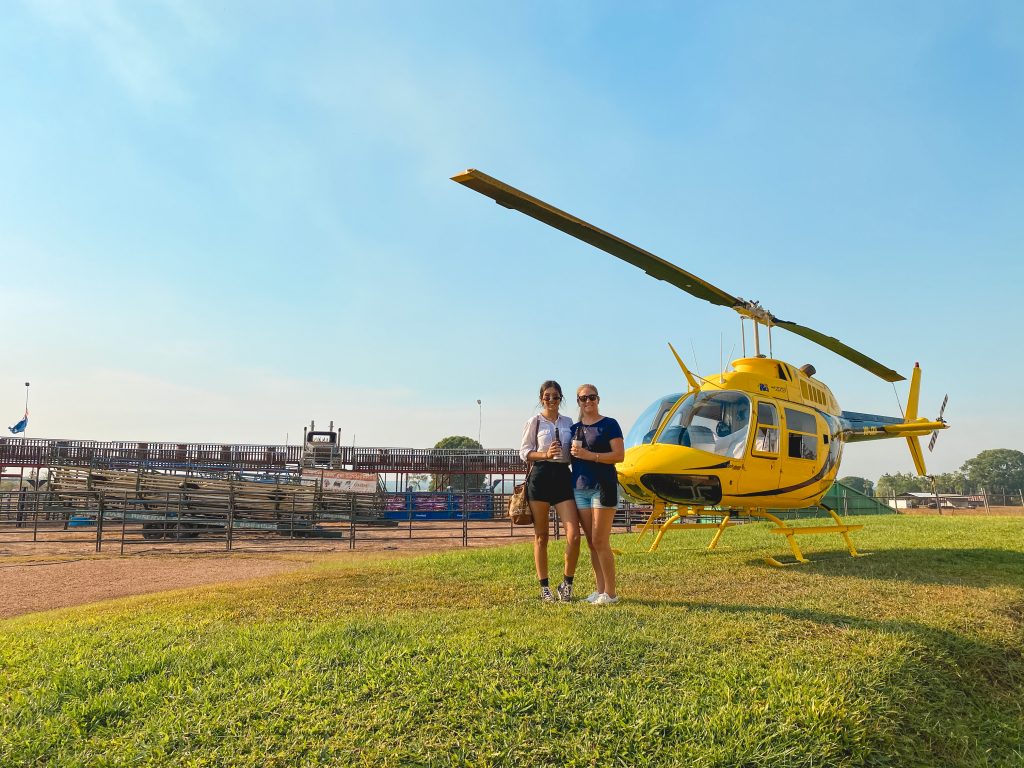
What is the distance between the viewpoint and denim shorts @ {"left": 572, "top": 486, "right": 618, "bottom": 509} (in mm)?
4887

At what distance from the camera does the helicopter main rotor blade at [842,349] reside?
856cm

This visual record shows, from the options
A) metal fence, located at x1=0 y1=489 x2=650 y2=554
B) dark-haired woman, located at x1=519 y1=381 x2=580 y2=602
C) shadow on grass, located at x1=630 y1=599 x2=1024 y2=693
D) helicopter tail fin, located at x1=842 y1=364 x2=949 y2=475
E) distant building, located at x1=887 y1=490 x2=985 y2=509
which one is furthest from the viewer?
distant building, located at x1=887 y1=490 x2=985 y2=509

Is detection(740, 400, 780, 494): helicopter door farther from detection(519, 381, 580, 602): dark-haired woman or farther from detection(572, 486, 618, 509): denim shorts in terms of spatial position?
detection(519, 381, 580, 602): dark-haired woman

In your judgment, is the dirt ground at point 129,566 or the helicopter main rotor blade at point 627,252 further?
the dirt ground at point 129,566

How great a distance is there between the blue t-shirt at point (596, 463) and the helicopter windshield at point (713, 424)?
2.33m

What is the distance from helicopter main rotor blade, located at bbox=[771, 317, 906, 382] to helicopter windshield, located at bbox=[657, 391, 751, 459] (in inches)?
71.1

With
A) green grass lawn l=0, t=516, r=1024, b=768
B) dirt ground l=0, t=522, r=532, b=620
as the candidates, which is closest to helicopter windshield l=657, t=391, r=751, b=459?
green grass lawn l=0, t=516, r=1024, b=768

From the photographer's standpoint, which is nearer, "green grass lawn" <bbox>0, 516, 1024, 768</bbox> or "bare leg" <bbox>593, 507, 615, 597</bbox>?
"green grass lawn" <bbox>0, 516, 1024, 768</bbox>

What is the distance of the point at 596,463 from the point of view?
194 inches

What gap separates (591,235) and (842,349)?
5233 millimetres

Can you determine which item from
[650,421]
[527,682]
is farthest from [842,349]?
[527,682]

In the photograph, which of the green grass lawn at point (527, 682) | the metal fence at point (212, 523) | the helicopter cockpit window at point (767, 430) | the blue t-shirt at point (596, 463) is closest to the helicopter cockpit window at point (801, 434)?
the helicopter cockpit window at point (767, 430)

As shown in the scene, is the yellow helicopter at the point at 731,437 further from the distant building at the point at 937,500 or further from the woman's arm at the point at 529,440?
the distant building at the point at 937,500

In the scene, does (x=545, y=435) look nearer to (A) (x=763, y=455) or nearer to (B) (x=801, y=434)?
(A) (x=763, y=455)
